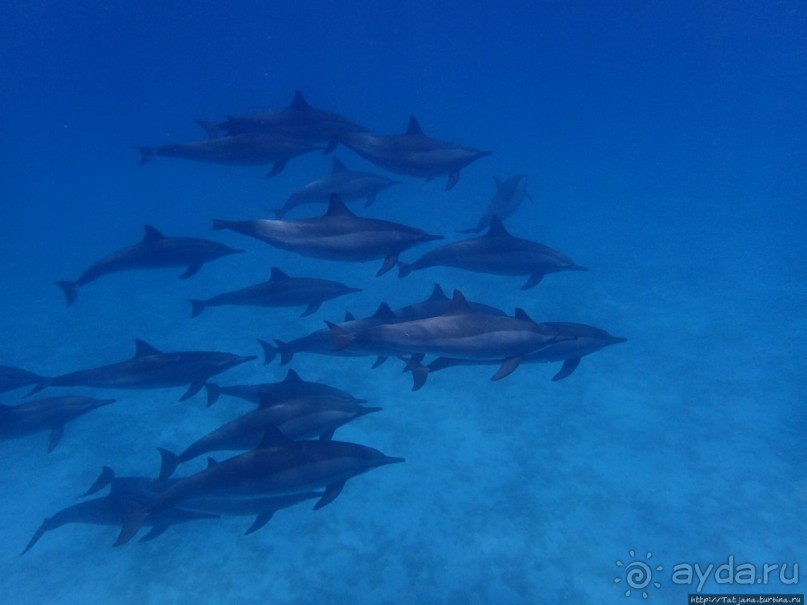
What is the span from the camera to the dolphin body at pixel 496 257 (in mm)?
7254

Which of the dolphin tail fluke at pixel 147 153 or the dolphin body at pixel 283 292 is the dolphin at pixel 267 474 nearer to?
the dolphin body at pixel 283 292

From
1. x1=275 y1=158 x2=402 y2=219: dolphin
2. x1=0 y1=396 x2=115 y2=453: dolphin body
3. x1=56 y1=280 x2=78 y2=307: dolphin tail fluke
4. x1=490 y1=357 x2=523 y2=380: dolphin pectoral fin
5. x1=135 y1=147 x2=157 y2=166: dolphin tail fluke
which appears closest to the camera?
x1=490 y1=357 x2=523 y2=380: dolphin pectoral fin

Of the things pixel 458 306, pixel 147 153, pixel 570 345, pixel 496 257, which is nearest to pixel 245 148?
pixel 147 153

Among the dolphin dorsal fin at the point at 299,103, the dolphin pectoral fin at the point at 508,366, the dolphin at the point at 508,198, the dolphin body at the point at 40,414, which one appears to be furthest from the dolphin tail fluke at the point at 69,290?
the dolphin at the point at 508,198

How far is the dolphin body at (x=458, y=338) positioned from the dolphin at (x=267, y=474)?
1.19 metres

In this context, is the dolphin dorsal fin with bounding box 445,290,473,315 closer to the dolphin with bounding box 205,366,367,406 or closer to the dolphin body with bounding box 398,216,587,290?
the dolphin body with bounding box 398,216,587,290

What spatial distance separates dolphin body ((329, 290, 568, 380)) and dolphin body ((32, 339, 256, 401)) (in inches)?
101

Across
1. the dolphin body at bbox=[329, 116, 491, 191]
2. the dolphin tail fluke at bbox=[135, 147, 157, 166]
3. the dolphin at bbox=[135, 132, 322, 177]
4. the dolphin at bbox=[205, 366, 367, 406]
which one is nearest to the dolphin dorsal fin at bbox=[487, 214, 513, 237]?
the dolphin body at bbox=[329, 116, 491, 191]

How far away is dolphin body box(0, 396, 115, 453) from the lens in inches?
298

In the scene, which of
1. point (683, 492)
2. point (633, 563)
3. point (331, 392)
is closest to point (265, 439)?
point (331, 392)

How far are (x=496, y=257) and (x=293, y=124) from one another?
3.88 m

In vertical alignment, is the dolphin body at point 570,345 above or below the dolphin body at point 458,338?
above

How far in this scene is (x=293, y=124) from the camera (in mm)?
7801

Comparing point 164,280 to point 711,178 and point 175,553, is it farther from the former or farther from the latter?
point 711,178
